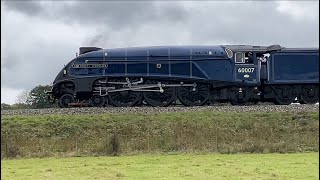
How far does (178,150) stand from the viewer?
1903 centimetres

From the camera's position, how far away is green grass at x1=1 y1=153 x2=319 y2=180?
1391 cm

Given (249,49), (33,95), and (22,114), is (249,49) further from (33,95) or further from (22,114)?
(33,95)

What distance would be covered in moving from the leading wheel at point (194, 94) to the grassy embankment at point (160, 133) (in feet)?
7.19

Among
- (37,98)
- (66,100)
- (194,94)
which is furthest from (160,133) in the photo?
(37,98)

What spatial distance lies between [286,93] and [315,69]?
5.68ft

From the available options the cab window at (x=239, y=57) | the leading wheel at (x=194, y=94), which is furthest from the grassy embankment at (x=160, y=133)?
the cab window at (x=239, y=57)

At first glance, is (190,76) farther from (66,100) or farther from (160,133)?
(66,100)

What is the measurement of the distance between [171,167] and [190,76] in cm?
835

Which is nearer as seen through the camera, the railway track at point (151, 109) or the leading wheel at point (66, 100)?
the railway track at point (151, 109)

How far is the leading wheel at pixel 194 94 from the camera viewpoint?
74.8 ft

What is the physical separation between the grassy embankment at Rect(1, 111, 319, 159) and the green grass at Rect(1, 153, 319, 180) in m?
0.99

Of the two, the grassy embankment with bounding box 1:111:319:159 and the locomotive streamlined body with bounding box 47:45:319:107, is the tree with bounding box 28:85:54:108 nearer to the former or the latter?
the locomotive streamlined body with bounding box 47:45:319:107

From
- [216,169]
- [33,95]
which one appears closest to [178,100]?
[216,169]

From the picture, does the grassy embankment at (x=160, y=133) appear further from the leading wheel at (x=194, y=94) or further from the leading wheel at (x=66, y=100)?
the leading wheel at (x=66, y=100)
